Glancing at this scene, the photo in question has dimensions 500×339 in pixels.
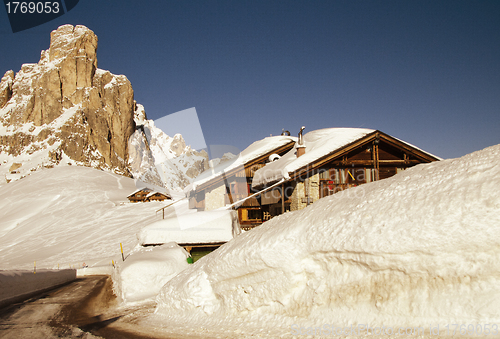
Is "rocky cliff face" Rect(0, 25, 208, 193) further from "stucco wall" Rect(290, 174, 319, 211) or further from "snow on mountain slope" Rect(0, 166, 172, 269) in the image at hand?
"stucco wall" Rect(290, 174, 319, 211)

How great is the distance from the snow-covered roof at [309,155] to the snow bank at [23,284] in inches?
378

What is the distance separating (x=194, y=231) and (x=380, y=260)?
30.3ft

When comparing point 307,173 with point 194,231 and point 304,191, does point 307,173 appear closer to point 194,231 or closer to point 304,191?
point 304,191

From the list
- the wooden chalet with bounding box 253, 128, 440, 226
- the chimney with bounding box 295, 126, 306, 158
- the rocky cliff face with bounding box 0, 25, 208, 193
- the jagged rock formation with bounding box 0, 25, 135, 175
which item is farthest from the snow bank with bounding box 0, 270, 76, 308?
the jagged rock formation with bounding box 0, 25, 135, 175

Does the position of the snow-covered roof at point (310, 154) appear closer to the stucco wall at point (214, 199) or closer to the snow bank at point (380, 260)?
the stucco wall at point (214, 199)

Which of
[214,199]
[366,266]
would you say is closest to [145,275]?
[366,266]

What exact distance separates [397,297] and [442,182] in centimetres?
173

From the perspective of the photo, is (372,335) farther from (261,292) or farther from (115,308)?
(115,308)

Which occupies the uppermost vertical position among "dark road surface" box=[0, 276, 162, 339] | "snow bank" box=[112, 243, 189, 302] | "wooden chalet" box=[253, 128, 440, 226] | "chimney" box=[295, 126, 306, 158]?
"chimney" box=[295, 126, 306, 158]

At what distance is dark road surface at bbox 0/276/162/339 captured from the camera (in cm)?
663

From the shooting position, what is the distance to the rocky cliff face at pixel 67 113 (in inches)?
3639

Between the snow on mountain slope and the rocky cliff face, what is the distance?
124 feet

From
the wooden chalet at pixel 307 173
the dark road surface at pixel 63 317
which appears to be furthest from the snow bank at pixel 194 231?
the dark road surface at pixel 63 317

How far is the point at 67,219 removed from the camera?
3672cm
